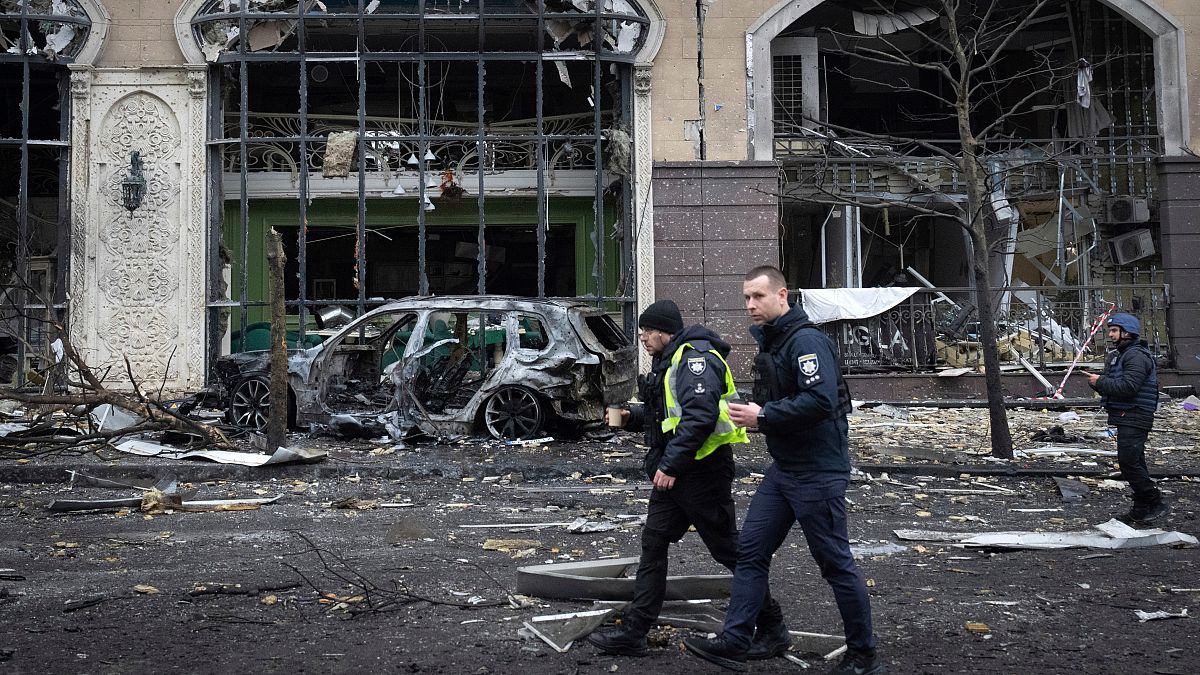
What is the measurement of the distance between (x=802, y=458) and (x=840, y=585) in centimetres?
55

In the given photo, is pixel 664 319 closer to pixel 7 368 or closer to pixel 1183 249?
pixel 1183 249

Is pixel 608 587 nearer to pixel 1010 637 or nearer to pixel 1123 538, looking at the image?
pixel 1010 637

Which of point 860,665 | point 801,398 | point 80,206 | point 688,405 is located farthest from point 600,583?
point 80,206

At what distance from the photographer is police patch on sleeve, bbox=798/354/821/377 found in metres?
4.62

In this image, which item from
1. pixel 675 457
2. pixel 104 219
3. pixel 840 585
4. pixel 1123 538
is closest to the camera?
pixel 840 585

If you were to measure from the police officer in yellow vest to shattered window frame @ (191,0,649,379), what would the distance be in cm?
1039

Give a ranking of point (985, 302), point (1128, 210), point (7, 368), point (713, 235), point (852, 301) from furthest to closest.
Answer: point (1128, 210) < point (7, 368) < point (852, 301) < point (713, 235) < point (985, 302)

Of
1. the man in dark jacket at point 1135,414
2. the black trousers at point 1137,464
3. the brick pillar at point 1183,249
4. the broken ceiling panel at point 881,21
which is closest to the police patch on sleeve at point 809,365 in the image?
the man in dark jacket at point 1135,414

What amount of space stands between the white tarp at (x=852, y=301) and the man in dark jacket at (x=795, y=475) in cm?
1216

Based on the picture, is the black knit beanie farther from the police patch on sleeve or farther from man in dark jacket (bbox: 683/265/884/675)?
the police patch on sleeve

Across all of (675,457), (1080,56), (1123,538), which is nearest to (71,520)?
(675,457)

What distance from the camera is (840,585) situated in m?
4.58

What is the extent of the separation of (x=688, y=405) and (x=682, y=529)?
0.61 metres

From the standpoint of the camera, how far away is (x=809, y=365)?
4645 millimetres
